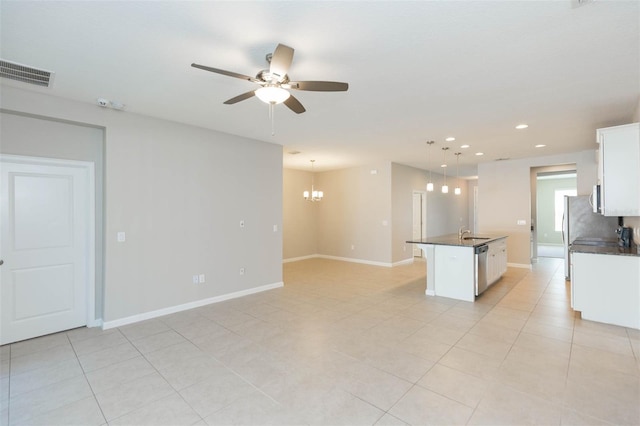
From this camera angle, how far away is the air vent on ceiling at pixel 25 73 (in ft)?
8.64

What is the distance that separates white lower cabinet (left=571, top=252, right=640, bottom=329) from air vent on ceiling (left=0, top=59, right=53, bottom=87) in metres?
6.45

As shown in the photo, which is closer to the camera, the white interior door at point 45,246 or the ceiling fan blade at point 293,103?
the ceiling fan blade at point 293,103

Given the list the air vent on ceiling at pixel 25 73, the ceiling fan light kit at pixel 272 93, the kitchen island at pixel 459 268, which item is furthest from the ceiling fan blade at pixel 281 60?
the kitchen island at pixel 459 268

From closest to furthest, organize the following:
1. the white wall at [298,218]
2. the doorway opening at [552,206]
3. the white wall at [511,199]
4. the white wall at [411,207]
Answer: the white wall at [511,199], the white wall at [411,207], the white wall at [298,218], the doorway opening at [552,206]

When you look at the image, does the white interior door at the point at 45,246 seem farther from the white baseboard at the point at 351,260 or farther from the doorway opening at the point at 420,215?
the doorway opening at the point at 420,215

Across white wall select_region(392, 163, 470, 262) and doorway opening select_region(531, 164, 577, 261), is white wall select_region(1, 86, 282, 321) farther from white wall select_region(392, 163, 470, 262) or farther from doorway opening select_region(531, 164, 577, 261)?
doorway opening select_region(531, 164, 577, 261)

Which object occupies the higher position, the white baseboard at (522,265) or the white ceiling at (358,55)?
the white ceiling at (358,55)

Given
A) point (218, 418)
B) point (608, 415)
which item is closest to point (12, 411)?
point (218, 418)

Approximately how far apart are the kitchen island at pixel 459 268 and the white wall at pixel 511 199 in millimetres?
2650

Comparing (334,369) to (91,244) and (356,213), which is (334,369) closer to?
(91,244)

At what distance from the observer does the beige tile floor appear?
6.88 feet

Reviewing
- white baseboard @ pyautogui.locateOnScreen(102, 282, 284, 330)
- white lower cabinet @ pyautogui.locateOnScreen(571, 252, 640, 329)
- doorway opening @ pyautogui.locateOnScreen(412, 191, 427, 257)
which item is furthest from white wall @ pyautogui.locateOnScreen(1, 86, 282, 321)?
doorway opening @ pyautogui.locateOnScreen(412, 191, 427, 257)

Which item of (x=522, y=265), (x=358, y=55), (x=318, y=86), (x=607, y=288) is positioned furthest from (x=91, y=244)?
(x=522, y=265)

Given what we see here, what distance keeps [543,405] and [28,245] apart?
5.30 m
